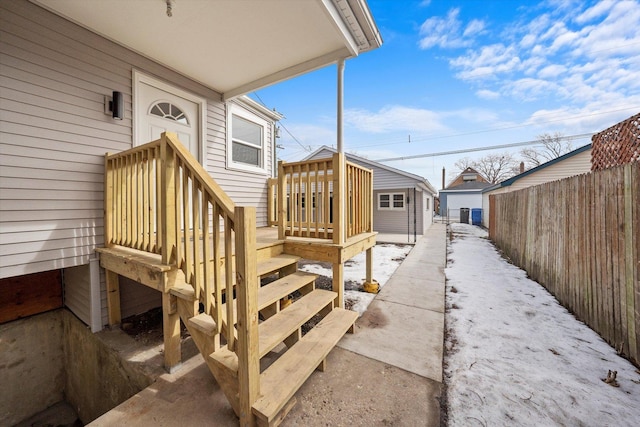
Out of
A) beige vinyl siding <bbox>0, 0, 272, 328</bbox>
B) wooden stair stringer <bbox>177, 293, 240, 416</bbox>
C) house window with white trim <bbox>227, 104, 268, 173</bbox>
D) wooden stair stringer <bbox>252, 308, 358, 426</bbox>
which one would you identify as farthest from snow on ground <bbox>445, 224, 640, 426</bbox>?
house window with white trim <bbox>227, 104, 268, 173</bbox>

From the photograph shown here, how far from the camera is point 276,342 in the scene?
1649mm

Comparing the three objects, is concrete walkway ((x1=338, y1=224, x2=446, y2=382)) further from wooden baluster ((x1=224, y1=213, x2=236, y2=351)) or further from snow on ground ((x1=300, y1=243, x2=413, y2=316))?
wooden baluster ((x1=224, y1=213, x2=236, y2=351))

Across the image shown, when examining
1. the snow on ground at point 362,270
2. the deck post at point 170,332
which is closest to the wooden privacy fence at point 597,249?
the snow on ground at point 362,270

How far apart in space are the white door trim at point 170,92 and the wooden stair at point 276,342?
2.28 metres

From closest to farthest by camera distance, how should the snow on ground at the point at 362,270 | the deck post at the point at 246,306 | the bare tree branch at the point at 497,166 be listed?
the deck post at the point at 246,306 → the snow on ground at the point at 362,270 → the bare tree branch at the point at 497,166

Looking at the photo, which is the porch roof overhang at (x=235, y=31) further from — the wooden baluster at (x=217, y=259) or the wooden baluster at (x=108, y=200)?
the wooden baluster at (x=217, y=259)

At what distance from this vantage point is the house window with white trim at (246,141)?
4.32 m

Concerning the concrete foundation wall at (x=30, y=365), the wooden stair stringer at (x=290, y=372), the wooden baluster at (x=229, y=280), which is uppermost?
the wooden baluster at (x=229, y=280)

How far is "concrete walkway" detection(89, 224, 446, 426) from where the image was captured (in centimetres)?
149

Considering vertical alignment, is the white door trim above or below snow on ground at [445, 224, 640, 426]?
above

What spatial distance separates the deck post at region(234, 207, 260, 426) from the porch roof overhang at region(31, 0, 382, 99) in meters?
2.34

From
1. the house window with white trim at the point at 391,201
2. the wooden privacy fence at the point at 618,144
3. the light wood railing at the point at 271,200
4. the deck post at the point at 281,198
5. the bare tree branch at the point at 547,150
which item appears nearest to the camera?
the wooden privacy fence at the point at 618,144

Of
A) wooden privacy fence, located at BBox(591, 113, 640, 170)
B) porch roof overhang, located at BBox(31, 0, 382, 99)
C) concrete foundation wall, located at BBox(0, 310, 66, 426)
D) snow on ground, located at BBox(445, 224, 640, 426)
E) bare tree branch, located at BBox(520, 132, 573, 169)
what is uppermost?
bare tree branch, located at BBox(520, 132, 573, 169)

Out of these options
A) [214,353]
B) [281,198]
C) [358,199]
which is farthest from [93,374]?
[358,199]
